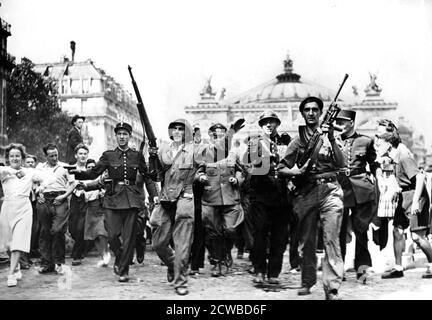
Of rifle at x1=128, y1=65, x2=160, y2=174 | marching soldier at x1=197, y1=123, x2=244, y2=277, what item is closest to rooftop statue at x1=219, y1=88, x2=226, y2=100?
marching soldier at x1=197, y1=123, x2=244, y2=277

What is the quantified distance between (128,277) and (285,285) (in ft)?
5.99

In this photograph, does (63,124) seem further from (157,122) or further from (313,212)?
(313,212)

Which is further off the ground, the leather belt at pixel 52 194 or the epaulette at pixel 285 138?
the epaulette at pixel 285 138

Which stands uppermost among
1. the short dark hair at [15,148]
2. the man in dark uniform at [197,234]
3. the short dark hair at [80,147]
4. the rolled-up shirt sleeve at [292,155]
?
the short dark hair at [80,147]

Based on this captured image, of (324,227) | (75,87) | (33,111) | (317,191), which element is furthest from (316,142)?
(33,111)

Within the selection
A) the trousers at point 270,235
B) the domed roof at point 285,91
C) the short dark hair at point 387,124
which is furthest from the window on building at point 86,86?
Answer: the short dark hair at point 387,124

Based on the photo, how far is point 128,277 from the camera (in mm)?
6855

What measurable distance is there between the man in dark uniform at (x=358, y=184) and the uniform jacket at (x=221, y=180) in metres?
1.48

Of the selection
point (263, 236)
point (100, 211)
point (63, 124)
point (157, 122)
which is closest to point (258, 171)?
point (263, 236)

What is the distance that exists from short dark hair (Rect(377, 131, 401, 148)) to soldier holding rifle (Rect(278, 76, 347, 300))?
1513 mm

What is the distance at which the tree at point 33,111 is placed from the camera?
828 centimetres

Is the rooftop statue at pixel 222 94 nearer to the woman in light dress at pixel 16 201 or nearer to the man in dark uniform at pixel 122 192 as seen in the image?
the man in dark uniform at pixel 122 192

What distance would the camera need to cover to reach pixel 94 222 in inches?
316

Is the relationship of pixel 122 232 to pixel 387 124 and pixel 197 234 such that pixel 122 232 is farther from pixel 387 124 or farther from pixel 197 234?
pixel 387 124
